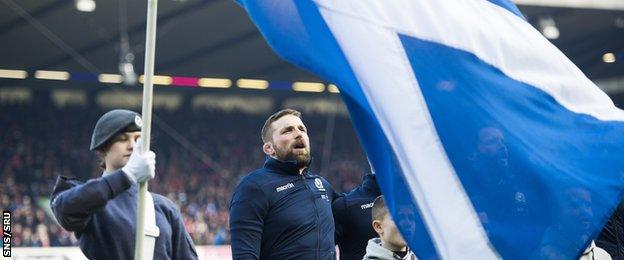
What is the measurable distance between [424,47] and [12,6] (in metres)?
17.8

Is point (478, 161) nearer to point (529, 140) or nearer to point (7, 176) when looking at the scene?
point (529, 140)

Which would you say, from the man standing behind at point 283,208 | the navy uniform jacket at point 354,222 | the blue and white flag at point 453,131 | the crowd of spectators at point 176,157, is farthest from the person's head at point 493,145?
the crowd of spectators at point 176,157

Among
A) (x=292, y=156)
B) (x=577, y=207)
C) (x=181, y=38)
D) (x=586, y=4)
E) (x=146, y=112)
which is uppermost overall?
(x=586, y=4)

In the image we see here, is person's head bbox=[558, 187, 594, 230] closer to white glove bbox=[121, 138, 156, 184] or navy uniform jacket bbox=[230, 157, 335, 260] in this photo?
white glove bbox=[121, 138, 156, 184]

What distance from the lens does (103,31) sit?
22.0 metres

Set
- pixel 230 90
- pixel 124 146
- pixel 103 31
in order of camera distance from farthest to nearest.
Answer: pixel 230 90, pixel 103 31, pixel 124 146

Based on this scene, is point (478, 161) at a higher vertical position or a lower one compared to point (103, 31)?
lower

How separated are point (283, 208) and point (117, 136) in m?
1.08

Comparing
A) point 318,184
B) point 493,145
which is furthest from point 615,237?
point 493,145

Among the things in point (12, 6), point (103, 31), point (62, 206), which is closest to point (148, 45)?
point (62, 206)

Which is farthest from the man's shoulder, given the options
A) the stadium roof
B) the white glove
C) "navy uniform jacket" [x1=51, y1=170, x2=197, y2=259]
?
the stadium roof

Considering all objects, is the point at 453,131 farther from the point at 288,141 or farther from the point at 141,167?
the point at 288,141

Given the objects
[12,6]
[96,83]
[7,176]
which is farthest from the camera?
[96,83]

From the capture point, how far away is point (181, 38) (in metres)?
22.8
